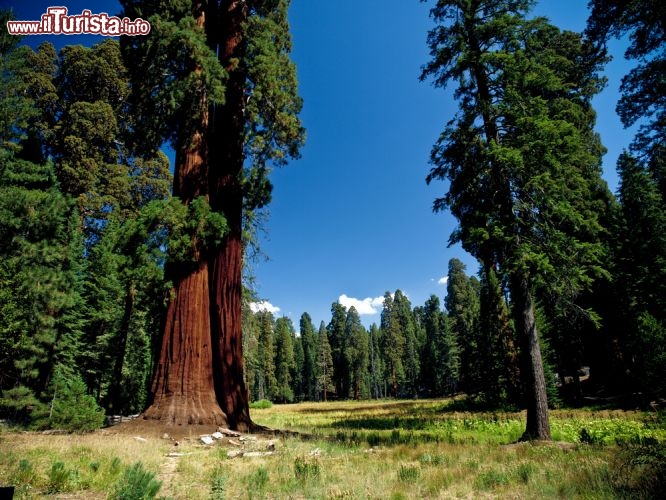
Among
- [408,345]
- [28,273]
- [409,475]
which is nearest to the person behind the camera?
[409,475]

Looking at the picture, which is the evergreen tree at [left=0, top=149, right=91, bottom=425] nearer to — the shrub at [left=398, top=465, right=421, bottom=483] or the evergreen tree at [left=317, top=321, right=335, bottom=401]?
the shrub at [left=398, top=465, right=421, bottom=483]

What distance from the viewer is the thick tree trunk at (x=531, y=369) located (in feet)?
27.7

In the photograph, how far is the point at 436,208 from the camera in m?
11.2

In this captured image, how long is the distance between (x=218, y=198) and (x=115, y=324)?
15289 mm

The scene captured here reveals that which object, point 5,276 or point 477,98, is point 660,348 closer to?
point 477,98

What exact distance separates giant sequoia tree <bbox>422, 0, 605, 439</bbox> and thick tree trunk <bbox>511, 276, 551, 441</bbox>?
23 millimetres

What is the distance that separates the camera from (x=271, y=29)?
11.1 m

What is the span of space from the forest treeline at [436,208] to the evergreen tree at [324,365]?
4052 centimetres

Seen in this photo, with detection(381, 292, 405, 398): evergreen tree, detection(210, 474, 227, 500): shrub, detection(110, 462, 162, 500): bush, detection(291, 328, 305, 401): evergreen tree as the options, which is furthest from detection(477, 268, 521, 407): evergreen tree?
detection(291, 328, 305, 401): evergreen tree

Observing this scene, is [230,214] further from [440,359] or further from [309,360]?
[309,360]

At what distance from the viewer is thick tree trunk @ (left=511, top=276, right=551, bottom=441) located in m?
8.43

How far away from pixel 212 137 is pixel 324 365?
187 feet
